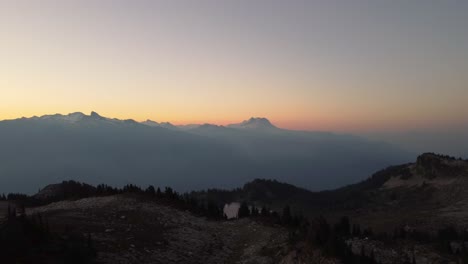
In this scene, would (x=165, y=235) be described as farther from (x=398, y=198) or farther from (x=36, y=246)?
(x=398, y=198)

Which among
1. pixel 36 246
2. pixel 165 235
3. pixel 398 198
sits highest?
pixel 36 246

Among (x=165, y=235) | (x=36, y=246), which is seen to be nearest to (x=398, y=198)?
(x=165, y=235)

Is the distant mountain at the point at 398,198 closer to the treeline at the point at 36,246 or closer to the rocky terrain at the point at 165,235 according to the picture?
the rocky terrain at the point at 165,235

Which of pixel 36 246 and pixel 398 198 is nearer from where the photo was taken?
pixel 36 246

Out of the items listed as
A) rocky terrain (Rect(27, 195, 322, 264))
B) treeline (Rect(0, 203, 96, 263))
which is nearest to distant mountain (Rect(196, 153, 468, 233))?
rocky terrain (Rect(27, 195, 322, 264))

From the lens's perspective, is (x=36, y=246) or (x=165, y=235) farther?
(x=165, y=235)

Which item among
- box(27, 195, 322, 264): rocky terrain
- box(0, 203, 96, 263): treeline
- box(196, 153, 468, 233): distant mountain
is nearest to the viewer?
box(0, 203, 96, 263): treeline

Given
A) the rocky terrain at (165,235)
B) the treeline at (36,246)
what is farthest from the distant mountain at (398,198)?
the treeline at (36,246)

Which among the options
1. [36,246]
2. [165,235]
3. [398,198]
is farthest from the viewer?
[398,198]

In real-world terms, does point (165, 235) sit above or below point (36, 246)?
below

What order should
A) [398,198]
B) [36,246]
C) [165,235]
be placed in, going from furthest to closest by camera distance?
1. [398,198]
2. [165,235]
3. [36,246]

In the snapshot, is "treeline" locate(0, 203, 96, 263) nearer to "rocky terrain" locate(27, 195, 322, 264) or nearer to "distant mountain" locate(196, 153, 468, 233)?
"rocky terrain" locate(27, 195, 322, 264)

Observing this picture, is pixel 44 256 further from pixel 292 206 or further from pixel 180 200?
pixel 292 206

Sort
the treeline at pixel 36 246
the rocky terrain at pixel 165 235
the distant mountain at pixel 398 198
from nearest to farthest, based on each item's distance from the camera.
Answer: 1. the treeline at pixel 36 246
2. the rocky terrain at pixel 165 235
3. the distant mountain at pixel 398 198
